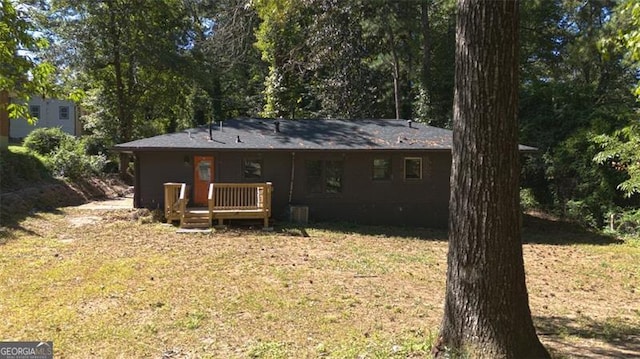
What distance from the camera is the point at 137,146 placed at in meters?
14.3

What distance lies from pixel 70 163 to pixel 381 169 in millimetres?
12914

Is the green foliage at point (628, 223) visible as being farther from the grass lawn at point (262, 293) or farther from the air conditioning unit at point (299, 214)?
the air conditioning unit at point (299, 214)

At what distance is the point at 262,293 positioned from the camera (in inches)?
264

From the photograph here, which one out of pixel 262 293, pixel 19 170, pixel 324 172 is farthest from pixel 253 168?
pixel 262 293

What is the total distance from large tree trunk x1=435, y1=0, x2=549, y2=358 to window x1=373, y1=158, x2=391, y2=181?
1180cm

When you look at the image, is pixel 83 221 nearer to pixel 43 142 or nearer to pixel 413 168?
pixel 413 168

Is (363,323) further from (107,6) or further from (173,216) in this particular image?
(107,6)

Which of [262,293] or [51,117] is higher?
[51,117]

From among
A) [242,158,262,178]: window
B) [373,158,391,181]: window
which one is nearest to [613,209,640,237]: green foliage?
[373,158,391,181]: window

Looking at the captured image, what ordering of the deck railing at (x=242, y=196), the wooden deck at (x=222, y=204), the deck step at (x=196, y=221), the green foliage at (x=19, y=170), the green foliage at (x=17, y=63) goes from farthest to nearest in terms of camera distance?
the green foliage at (x=19, y=170)
the deck railing at (x=242, y=196)
the wooden deck at (x=222, y=204)
the deck step at (x=196, y=221)
the green foliage at (x=17, y=63)

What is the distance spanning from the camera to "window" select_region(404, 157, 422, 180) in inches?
619

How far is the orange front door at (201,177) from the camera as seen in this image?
49.9 feet

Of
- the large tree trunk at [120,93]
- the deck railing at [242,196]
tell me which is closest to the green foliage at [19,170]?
the large tree trunk at [120,93]

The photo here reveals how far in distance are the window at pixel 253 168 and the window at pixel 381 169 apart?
12.3ft
